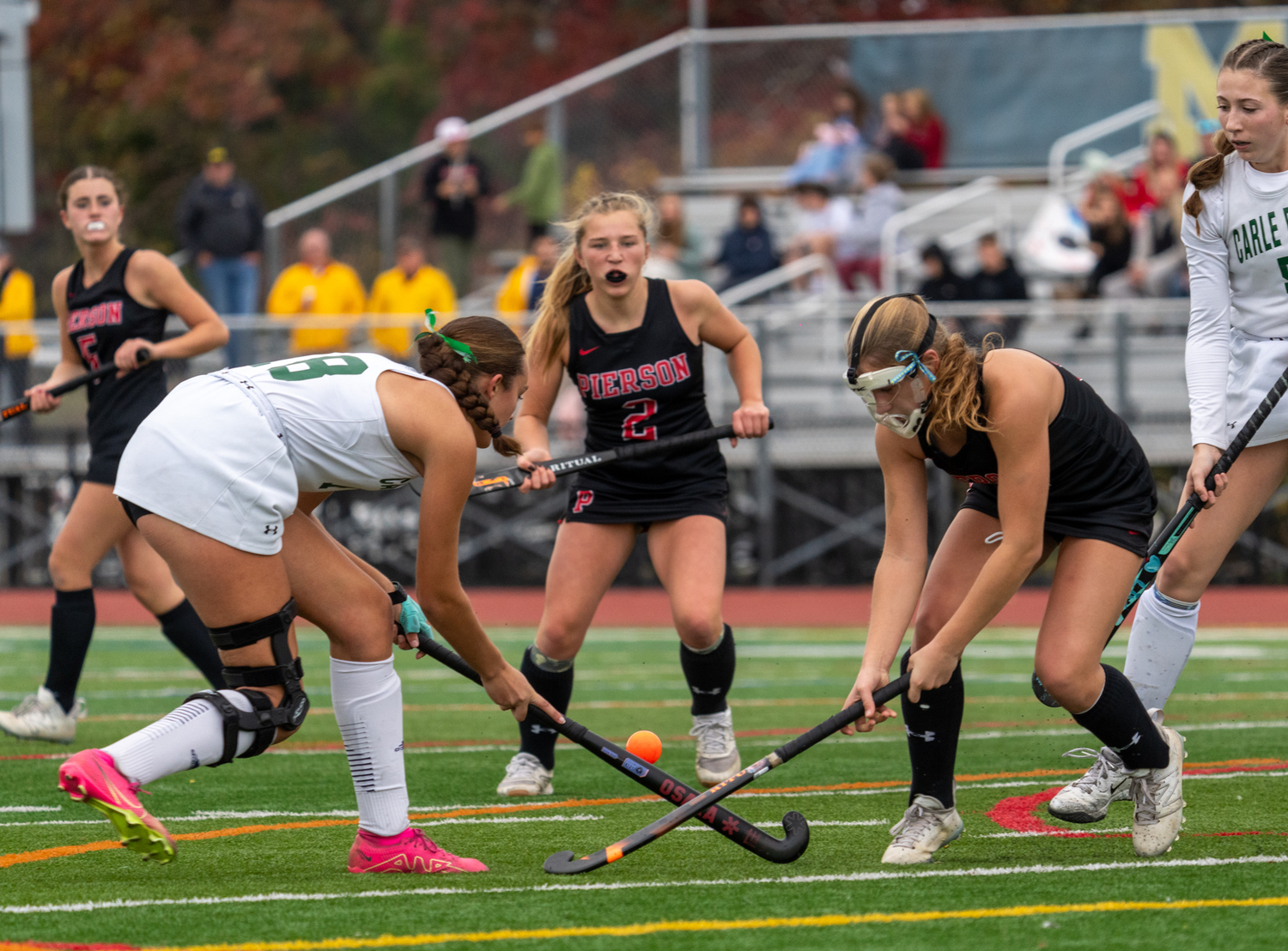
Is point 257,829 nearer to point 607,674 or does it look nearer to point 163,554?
point 163,554

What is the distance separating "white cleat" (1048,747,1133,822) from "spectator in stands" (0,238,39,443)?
11175 mm

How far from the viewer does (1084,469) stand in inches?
180

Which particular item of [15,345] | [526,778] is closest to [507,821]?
[526,778]

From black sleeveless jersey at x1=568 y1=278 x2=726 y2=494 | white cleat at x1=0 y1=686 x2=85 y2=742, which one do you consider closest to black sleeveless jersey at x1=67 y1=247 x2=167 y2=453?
white cleat at x1=0 y1=686 x2=85 y2=742

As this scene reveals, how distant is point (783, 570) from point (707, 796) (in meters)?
9.84

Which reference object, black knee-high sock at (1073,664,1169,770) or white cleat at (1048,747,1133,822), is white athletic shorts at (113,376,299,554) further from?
white cleat at (1048,747,1133,822)

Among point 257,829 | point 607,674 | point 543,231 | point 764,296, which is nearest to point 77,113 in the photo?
point 543,231

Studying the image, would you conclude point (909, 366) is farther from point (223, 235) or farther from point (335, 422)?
point (223, 235)

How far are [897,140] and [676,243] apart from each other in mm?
2876

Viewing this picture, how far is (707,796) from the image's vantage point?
4.48 m

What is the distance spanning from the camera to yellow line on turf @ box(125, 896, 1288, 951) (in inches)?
144

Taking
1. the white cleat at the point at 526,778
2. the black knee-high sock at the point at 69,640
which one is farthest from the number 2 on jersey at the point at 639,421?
the black knee-high sock at the point at 69,640

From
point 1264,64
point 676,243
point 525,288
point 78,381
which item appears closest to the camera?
point 1264,64

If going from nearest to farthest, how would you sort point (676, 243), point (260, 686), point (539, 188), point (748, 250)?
point (260, 686) < point (748, 250) < point (676, 243) < point (539, 188)
